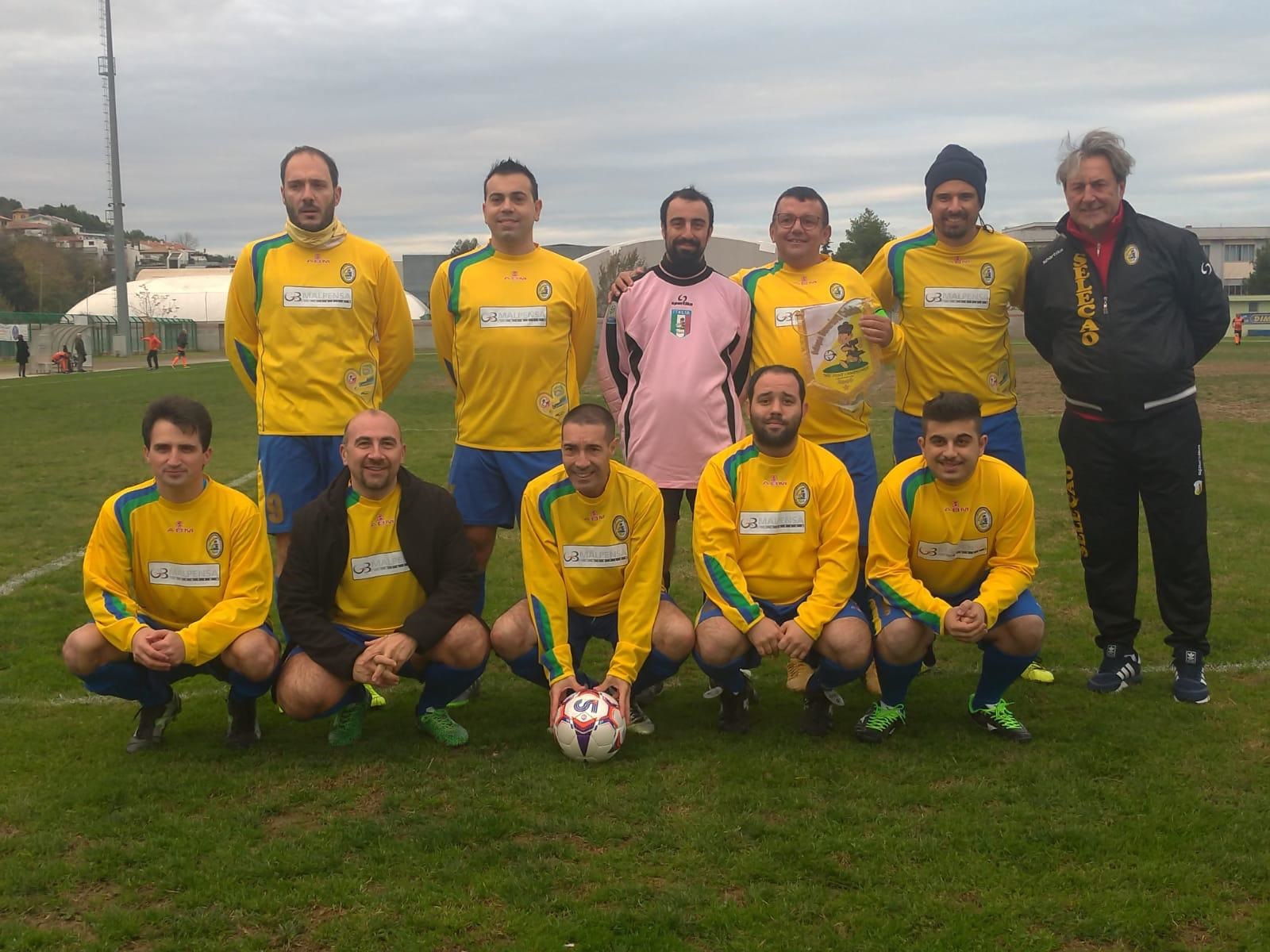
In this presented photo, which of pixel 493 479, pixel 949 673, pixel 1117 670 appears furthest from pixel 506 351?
pixel 1117 670

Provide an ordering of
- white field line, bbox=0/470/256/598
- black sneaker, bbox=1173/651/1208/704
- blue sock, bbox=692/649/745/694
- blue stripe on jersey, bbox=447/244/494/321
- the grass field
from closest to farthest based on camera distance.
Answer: the grass field, blue sock, bbox=692/649/745/694, black sneaker, bbox=1173/651/1208/704, blue stripe on jersey, bbox=447/244/494/321, white field line, bbox=0/470/256/598

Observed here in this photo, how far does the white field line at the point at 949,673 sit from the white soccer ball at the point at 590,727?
39.2 inches

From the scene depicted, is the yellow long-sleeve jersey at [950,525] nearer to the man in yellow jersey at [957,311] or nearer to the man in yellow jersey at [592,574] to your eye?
the man in yellow jersey at [957,311]

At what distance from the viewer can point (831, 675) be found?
13.3 ft

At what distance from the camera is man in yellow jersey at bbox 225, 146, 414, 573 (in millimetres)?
4457

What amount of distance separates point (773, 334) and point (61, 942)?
3.27m

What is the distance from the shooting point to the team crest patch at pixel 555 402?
4613 mm

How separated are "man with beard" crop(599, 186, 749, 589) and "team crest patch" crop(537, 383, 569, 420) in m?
0.26

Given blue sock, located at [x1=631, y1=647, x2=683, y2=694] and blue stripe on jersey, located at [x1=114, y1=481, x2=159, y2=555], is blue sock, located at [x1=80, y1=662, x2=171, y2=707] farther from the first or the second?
blue sock, located at [x1=631, y1=647, x2=683, y2=694]

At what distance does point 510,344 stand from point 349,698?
5.11ft

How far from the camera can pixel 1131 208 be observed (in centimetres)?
454

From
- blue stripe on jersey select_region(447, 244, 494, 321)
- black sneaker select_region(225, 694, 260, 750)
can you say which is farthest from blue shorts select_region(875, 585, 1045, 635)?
black sneaker select_region(225, 694, 260, 750)

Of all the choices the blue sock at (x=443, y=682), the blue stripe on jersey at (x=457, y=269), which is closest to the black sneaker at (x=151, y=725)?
the blue sock at (x=443, y=682)

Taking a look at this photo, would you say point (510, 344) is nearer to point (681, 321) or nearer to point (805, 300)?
point (681, 321)
